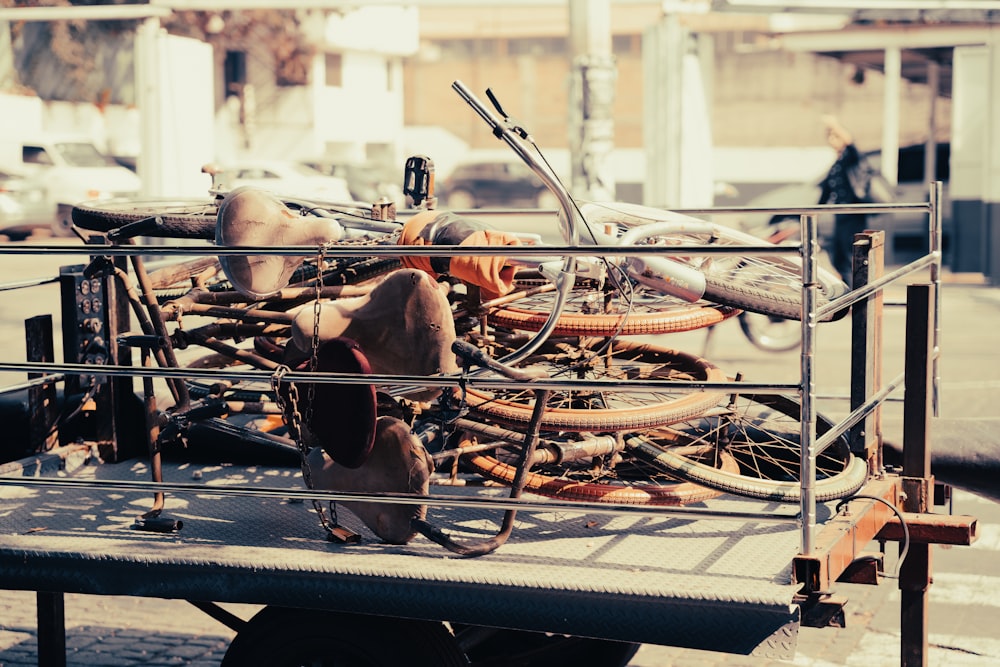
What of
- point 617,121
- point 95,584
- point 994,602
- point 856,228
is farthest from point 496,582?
point 617,121

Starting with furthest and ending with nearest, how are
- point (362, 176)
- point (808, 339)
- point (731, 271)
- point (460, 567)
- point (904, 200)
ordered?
point (362, 176), point (904, 200), point (731, 271), point (460, 567), point (808, 339)

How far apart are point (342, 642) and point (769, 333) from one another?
9.47 meters

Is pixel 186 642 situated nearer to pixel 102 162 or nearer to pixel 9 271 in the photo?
pixel 9 271

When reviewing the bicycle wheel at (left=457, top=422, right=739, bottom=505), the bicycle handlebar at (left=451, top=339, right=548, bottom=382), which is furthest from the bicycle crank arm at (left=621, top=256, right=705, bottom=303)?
the bicycle handlebar at (left=451, top=339, right=548, bottom=382)

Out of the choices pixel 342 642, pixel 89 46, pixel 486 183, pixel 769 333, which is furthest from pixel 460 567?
pixel 486 183

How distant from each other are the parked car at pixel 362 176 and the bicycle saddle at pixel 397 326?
1119 inches

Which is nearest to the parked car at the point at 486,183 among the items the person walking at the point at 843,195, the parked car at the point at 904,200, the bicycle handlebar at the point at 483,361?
the parked car at the point at 904,200

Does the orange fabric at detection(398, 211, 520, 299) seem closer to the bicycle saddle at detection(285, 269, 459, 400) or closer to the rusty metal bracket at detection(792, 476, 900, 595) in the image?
the bicycle saddle at detection(285, 269, 459, 400)

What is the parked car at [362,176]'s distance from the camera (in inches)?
1286

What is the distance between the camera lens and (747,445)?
15.3ft

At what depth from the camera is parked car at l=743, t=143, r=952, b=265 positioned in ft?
68.0

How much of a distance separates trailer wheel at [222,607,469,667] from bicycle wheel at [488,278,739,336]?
1.16 meters

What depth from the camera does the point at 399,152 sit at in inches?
1927

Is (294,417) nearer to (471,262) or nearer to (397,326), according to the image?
(397,326)
